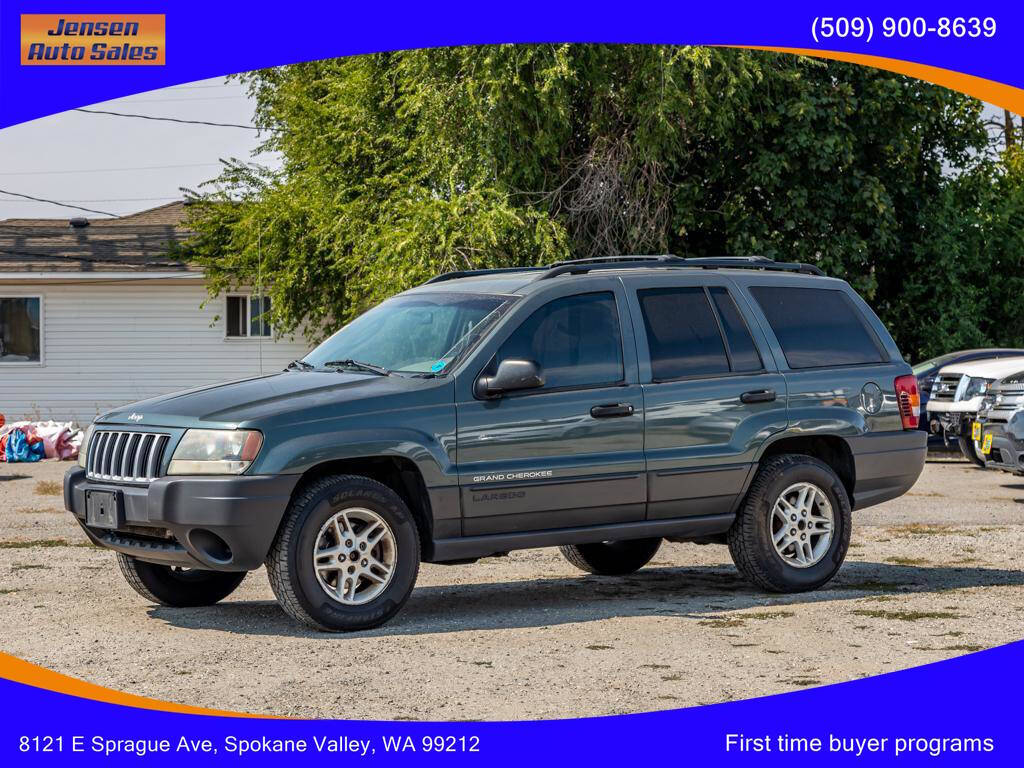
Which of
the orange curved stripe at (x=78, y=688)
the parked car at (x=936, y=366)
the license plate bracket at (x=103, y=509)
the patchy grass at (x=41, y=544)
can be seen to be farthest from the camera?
the parked car at (x=936, y=366)

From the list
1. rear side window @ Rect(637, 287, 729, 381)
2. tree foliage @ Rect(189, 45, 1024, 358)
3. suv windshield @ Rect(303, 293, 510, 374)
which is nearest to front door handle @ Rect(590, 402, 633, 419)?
rear side window @ Rect(637, 287, 729, 381)

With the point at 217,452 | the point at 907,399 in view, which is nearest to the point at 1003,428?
the point at 907,399

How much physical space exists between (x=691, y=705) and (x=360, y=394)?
Result: 8.71 feet

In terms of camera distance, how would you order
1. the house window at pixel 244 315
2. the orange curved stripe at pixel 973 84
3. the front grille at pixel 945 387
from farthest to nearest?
the house window at pixel 244 315 → the front grille at pixel 945 387 → the orange curved stripe at pixel 973 84

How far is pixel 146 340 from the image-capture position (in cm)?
2894

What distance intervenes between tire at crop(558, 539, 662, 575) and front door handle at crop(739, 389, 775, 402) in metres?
1.61

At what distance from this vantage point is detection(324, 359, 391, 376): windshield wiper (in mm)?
8250

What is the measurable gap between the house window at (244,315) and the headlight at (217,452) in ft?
72.6

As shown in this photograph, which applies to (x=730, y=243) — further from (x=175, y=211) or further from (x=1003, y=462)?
(x=175, y=211)

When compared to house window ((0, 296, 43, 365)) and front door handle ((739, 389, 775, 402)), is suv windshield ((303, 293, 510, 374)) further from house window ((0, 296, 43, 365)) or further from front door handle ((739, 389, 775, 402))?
house window ((0, 296, 43, 365))

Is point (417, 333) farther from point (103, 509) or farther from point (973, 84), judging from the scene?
point (973, 84)

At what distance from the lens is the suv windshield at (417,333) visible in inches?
326

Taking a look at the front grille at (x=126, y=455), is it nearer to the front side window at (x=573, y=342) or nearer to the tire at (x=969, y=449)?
the front side window at (x=573, y=342)

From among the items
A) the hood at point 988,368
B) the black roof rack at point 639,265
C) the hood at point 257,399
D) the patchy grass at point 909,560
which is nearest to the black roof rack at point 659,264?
the black roof rack at point 639,265
